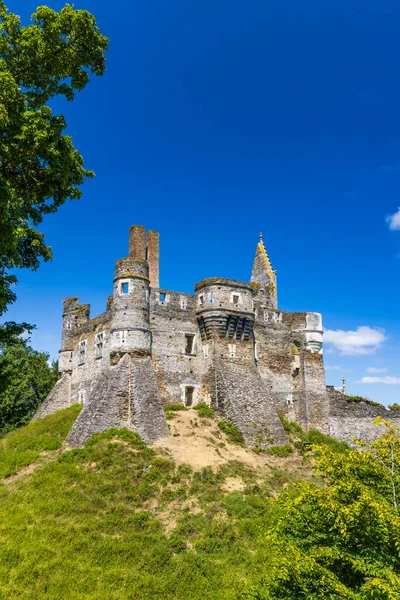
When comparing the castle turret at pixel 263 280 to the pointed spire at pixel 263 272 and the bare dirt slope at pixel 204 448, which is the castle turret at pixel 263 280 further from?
the bare dirt slope at pixel 204 448

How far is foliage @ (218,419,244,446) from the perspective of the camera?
31.7 m

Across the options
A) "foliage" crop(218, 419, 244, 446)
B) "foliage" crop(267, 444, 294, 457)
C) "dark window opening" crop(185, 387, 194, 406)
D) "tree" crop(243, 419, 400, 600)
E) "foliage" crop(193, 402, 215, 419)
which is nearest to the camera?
"tree" crop(243, 419, 400, 600)

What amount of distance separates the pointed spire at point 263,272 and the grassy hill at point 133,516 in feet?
59.6

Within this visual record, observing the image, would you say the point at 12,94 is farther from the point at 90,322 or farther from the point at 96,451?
the point at 90,322

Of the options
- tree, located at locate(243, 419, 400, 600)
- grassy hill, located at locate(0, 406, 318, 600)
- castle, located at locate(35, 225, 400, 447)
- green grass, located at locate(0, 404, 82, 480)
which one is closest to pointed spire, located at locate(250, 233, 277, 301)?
castle, located at locate(35, 225, 400, 447)

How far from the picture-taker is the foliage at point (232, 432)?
31719mm

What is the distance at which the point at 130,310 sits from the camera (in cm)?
3300

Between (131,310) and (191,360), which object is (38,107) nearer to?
(131,310)

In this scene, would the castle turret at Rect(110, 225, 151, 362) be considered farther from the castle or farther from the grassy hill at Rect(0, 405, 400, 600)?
the grassy hill at Rect(0, 405, 400, 600)

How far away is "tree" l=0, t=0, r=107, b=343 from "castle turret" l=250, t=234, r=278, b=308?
2854cm

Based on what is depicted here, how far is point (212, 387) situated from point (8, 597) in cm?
1965

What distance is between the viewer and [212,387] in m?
34.9

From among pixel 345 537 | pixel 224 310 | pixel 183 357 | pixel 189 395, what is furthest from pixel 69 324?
pixel 345 537

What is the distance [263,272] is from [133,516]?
28.6m
